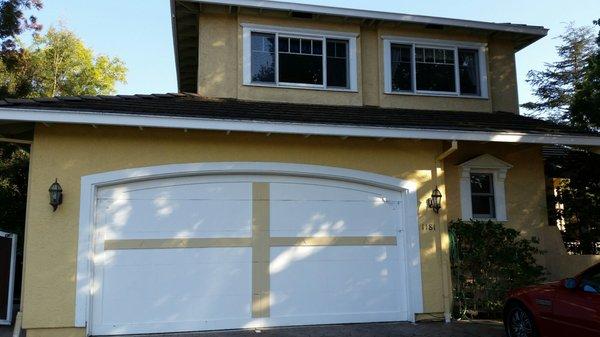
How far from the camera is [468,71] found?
12.3m

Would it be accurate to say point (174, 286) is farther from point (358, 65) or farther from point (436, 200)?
point (358, 65)

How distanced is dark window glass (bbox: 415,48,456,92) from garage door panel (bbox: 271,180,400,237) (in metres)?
3.55

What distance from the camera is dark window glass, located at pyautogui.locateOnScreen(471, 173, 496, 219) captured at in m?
10.7

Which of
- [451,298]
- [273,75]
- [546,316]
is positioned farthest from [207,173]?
[546,316]

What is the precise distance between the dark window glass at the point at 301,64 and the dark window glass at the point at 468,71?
3382mm

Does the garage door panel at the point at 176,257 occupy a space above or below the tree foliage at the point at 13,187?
below

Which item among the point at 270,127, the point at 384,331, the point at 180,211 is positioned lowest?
the point at 384,331

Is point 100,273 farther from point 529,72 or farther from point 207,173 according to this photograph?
point 529,72

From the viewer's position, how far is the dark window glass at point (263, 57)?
11031 millimetres

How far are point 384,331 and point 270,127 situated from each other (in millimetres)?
3727

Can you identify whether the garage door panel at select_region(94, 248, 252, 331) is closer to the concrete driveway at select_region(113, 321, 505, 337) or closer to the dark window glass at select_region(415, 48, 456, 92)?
the concrete driveway at select_region(113, 321, 505, 337)

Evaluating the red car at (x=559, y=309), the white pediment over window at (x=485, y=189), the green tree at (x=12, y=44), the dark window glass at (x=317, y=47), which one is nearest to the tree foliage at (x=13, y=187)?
the green tree at (x=12, y=44)

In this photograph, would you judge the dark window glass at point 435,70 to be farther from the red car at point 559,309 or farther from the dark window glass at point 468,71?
the red car at point 559,309

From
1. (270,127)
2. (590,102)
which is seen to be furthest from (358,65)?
(590,102)
